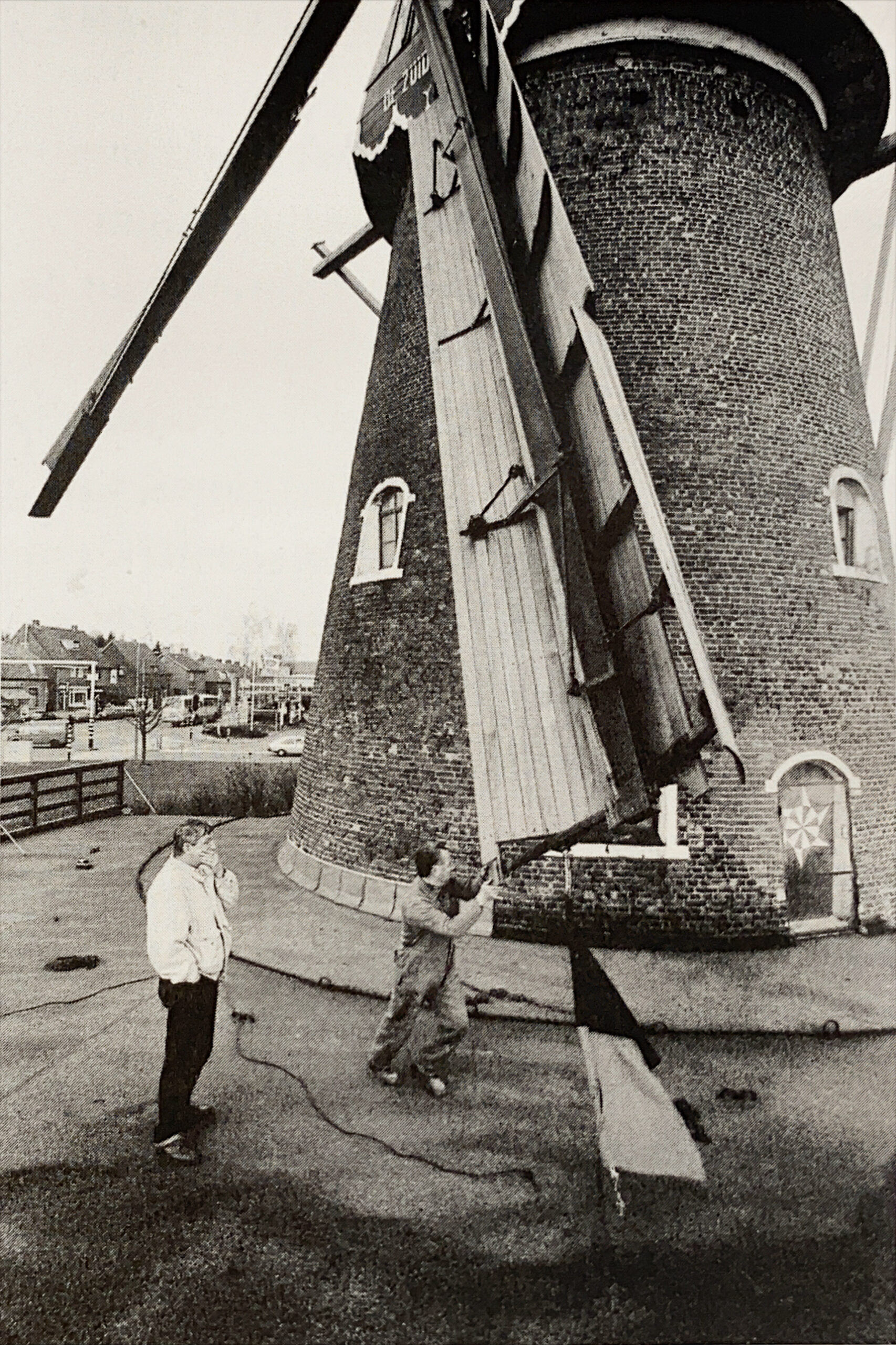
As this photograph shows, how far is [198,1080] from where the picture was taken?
176 inches

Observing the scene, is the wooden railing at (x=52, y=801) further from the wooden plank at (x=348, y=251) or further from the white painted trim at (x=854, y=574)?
the white painted trim at (x=854, y=574)

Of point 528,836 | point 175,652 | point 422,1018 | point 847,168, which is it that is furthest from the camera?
point 175,652

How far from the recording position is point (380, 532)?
8.80 m

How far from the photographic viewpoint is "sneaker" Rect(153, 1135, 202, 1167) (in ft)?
12.2

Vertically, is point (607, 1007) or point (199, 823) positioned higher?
point (199, 823)

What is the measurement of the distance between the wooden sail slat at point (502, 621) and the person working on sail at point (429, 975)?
0.93 meters

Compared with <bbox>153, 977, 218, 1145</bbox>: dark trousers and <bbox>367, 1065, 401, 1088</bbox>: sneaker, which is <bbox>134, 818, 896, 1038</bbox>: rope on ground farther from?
<bbox>153, 977, 218, 1145</bbox>: dark trousers

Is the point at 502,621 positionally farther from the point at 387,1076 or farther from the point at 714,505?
the point at 714,505

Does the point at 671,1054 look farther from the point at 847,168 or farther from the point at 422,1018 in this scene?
the point at 847,168

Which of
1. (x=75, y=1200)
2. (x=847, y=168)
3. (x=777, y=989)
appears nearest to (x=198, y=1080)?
(x=75, y=1200)

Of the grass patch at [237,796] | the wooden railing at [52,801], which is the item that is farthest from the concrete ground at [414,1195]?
the grass patch at [237,796]

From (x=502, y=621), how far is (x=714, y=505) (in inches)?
171

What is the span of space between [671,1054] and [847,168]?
33.5ft

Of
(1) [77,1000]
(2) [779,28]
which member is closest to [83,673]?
(1) [77,1000]
